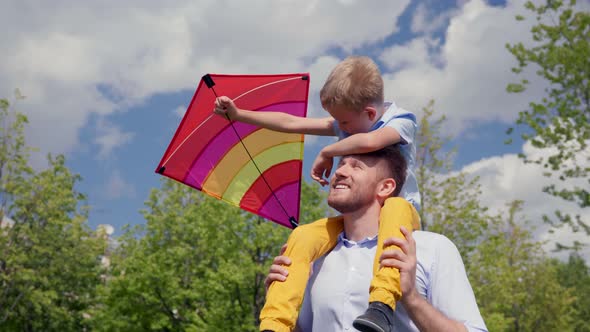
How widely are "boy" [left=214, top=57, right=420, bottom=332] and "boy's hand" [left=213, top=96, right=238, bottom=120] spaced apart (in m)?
0.68

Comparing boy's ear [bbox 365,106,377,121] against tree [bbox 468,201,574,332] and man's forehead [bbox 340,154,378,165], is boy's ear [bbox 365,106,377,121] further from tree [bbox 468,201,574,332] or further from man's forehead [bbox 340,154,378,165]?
tree [bbox 468,201,574,332]

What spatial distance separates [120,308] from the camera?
2219 centimetres

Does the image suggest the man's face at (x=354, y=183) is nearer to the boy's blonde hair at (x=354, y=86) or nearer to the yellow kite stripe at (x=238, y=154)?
the boy's blonde hair at (x=354, y=86)

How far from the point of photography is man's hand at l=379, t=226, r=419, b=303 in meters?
2.56

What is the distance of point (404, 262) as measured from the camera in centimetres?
260

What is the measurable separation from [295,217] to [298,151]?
46cm

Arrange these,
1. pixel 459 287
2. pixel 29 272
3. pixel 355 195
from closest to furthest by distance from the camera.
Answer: pixel 459 287
pixel 355 195
pixel 29 272

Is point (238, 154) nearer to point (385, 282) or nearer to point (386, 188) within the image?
point (386, 188)

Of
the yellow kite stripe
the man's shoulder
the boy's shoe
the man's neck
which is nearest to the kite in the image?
the yellow kite stripe

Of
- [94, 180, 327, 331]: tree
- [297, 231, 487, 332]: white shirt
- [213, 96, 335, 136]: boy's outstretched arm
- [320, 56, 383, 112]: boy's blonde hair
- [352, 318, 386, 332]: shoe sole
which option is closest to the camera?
[352, 318, 386, 332]: shoe sole

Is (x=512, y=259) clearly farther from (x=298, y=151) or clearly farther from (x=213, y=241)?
(x=298, y=151)

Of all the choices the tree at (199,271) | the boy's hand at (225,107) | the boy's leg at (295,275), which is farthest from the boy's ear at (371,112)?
the tree at (199,271)

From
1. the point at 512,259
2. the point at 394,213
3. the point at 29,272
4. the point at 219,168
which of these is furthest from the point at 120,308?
the point at 394,213

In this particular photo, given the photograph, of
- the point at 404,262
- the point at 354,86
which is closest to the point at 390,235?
the point at 404,262
